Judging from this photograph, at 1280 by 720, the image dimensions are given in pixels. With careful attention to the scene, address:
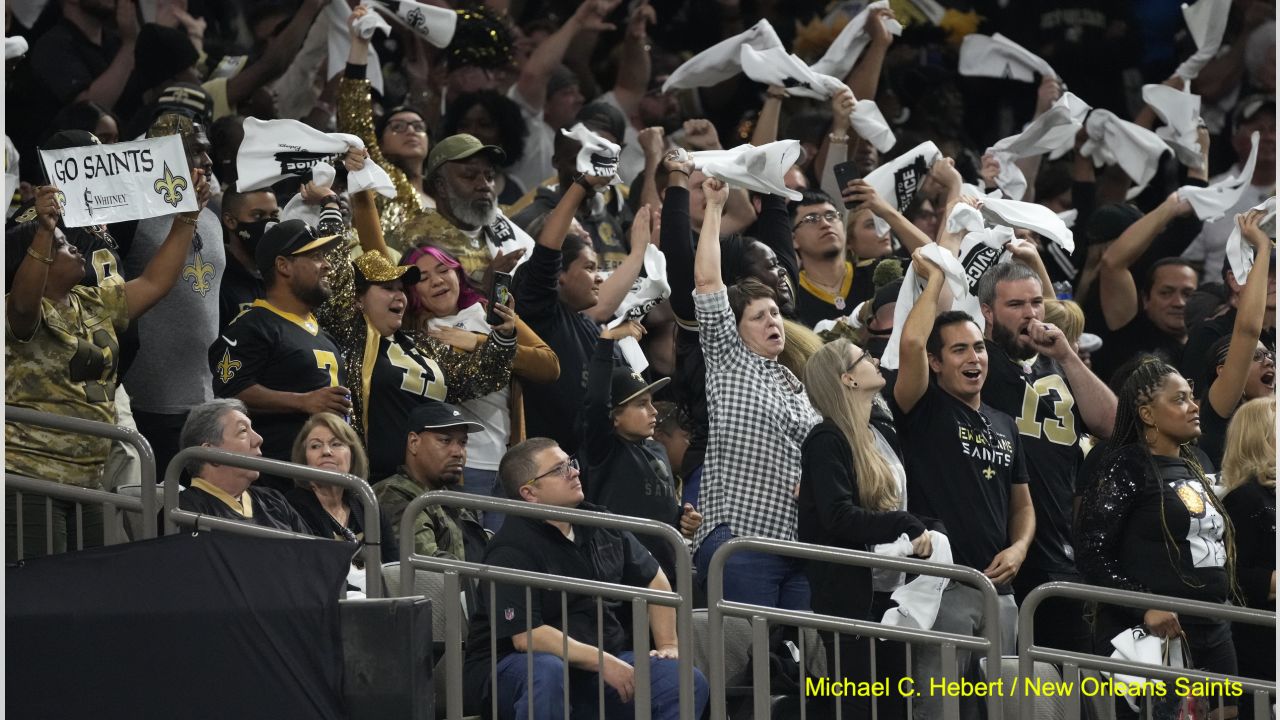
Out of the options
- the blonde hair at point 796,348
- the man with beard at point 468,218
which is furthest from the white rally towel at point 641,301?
the blonde hair at point 796,348

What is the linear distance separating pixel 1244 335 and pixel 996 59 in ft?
12.0

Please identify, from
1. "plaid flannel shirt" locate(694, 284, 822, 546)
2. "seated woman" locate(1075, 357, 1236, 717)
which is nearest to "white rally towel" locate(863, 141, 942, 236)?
"plaid flannel shirt" locate(694, 284, 822, 546)

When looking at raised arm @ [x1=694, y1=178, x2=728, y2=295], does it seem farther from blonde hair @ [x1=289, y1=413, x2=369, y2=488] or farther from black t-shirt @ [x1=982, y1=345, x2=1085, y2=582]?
blonde hair @ [x1=289, y1=413, x2=369, y2=488]

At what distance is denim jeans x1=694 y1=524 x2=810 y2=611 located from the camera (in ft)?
23.3

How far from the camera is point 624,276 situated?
8.60 metres

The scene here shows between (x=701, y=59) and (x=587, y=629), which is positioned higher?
(x=701, y=59)

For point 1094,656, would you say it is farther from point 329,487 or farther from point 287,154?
point 287,154

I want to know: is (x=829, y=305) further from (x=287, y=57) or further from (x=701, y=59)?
(x=287, y=57)

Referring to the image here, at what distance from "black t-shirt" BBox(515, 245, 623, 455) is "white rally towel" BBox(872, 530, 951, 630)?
5.79 ft

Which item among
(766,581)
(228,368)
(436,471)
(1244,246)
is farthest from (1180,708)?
(228,368)

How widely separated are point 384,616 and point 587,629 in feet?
2.62

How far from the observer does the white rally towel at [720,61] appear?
995 cm

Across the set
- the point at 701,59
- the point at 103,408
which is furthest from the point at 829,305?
the point at 103,408

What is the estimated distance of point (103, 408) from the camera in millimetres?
7207
